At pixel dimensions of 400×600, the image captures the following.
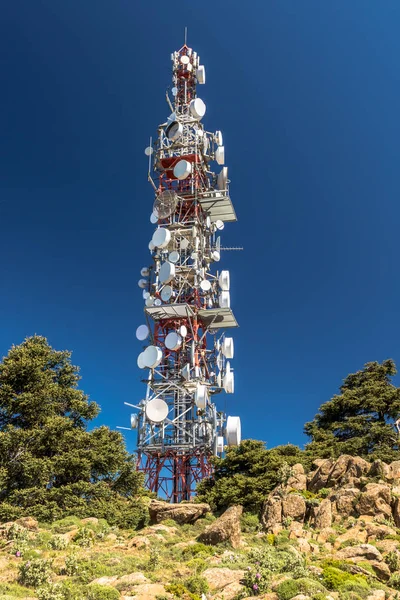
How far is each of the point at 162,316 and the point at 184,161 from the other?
1148 centimetres

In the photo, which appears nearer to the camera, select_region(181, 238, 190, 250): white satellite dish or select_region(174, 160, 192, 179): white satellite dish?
select_region(181, 238, 190, 250): white satellite dish

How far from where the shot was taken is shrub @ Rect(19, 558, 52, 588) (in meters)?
13.8

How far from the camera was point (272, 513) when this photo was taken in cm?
2042

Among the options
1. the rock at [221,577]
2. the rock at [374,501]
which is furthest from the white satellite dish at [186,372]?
the rock at [221,577]

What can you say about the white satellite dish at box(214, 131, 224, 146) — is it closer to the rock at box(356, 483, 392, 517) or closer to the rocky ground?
the rocky ground

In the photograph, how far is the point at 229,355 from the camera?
3700 centimetres

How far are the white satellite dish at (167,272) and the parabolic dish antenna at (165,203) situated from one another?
4.58 m

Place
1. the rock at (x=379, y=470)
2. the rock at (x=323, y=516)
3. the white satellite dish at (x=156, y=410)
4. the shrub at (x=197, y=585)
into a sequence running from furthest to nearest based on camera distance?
the white satellite dish at (x=156, y=410) < the rock at (x=379, y=470) < the rock at (x=323, y=516) < the shrub at (x=197, y=585)

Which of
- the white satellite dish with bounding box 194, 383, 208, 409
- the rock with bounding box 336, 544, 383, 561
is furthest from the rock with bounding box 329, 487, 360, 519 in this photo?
the white satellite dish with bounding box 194, 383, 208, 409

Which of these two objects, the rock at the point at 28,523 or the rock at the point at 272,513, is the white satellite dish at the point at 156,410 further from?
the rock at the point at 28,523

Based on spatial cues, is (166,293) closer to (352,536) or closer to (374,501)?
(374,501)

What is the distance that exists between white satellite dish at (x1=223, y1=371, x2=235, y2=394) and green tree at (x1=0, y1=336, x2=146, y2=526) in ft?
36.6

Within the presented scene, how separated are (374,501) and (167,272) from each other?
20913mm

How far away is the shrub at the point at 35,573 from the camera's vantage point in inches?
544
